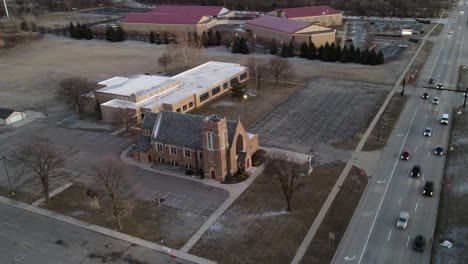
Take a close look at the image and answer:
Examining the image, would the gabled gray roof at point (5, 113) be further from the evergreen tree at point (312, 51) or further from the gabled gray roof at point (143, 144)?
the evergreen tree at point (312, 51)

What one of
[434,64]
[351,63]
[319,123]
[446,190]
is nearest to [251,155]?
[319,123]

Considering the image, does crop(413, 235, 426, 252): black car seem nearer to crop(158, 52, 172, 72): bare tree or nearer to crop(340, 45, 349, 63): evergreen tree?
crop(340, 45, 349, 63): evergreen tree

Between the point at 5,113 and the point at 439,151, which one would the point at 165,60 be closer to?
the point at 5,113

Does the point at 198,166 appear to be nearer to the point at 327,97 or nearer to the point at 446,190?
the point at 446,190

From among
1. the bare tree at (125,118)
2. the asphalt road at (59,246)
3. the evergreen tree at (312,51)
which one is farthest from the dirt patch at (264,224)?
the evergreen tree at (312,51)

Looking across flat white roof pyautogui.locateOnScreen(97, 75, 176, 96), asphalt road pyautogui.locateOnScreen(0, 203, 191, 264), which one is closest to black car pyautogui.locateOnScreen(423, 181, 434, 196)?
asphalt road pyautogui.locateOnScreen(0, 203, 191, 264)

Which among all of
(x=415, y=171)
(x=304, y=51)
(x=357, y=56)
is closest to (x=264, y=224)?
(x=415, y=171)
